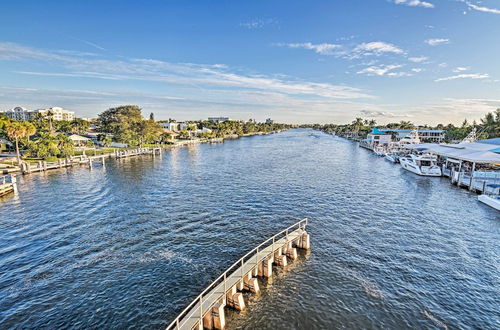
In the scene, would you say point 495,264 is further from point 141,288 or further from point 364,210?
point 141,288

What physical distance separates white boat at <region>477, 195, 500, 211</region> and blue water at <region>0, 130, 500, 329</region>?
127 cm

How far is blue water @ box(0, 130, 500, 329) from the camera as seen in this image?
15.1m

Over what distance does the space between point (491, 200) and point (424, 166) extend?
25604 millimetres

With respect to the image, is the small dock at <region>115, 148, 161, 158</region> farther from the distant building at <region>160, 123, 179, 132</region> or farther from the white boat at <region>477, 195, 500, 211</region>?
the white boat at <region>477, 195, 500, 211</region>

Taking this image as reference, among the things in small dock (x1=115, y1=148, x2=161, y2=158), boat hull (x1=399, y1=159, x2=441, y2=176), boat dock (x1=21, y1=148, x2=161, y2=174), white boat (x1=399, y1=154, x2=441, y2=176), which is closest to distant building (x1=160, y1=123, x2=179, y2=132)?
small dock (x1=115, y1=148, x2=161, y2=158)

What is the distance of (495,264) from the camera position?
2031 centimetres

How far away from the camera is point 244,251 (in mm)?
21844

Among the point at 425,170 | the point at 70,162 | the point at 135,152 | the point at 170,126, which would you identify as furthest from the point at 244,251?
the point at 170,126

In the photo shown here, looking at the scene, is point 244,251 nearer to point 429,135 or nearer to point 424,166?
point 424,166

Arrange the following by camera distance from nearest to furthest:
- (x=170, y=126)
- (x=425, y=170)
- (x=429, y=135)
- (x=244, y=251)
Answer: (x=244, y=251), (x=425, y=170), (x=429, y=135), (x=170, y=126)

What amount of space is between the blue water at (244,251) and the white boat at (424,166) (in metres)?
14.9

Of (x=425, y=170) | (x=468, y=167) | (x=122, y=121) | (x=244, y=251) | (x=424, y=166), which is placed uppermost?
(x=122, y=121)

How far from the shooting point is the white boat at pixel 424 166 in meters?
55.1

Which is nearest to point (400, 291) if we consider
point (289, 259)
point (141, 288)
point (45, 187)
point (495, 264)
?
point (289, 259)
